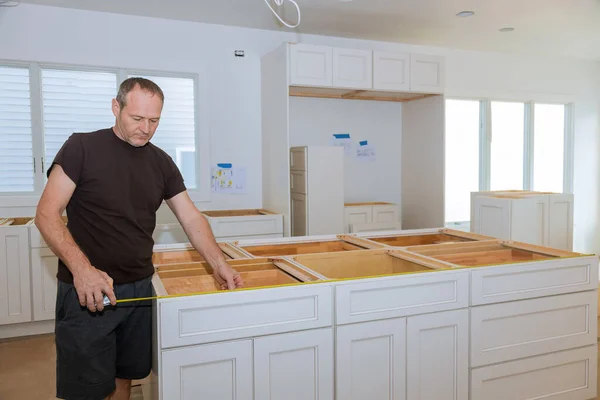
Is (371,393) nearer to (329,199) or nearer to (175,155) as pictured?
(329,199)

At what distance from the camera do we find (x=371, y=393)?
2.06 m

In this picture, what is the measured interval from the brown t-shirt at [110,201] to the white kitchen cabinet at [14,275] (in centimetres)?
209

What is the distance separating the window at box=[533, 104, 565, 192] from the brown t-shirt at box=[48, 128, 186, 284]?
5992 mm

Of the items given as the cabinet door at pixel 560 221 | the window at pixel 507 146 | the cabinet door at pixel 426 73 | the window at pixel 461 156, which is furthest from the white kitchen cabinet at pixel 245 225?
the window at pixel 507 146

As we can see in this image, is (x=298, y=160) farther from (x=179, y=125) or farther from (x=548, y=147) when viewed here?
(x=548, y=147)

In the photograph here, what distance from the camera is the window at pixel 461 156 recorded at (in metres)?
6.14

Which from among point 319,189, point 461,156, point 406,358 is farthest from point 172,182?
point 461,156

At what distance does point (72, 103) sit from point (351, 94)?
2663mm

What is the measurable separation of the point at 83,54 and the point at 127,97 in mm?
2887

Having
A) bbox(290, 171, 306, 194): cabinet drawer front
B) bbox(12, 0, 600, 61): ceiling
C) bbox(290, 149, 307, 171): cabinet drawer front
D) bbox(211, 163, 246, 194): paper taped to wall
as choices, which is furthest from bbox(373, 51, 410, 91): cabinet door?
bbox(211, 163, 246, 194): paper taped to wall

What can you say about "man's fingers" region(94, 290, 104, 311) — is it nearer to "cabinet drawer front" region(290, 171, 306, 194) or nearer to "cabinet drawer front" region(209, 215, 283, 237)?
"cabinet drawer front" region(209, 215, 283, 237)

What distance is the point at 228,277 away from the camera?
2031 mm

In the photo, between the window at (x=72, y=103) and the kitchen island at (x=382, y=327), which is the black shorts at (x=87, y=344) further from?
the window at (x=72, y=103)

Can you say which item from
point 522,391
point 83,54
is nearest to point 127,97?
point 522,391
